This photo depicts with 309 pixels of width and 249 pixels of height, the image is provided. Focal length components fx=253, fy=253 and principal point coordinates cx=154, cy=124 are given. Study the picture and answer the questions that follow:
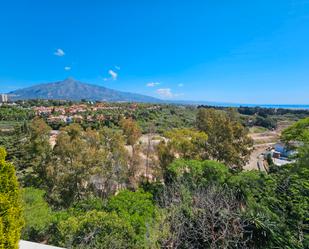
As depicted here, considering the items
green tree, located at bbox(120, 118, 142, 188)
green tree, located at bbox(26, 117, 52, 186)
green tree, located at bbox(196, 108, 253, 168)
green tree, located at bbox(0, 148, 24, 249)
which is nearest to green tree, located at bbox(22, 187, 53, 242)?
green tree, located at bbox(26, 117, 52, 186)

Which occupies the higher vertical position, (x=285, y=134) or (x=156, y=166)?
(x=285, y=134)

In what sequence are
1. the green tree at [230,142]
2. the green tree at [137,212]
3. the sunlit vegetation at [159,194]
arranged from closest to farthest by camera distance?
1. the sunlit vegetation at [159,194]
2. the green tree at [137,212]
3. the green tree at [230,142]

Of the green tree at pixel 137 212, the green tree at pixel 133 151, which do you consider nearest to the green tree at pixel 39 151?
the green tree at pixel 133 151

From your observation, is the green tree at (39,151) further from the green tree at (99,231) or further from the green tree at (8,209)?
the green tree at (8,209)

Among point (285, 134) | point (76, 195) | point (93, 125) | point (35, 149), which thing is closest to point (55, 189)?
point (76, 195)

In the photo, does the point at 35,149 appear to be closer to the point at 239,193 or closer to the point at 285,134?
the point at 239,193

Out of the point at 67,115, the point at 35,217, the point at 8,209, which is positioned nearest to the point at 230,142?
the point at 35,217

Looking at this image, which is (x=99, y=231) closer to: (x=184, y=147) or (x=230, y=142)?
(x=184, y=147)

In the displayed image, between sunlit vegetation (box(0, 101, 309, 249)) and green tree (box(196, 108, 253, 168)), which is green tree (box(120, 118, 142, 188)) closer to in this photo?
sunlit vegetation (box(0, 101, 309, 249))
